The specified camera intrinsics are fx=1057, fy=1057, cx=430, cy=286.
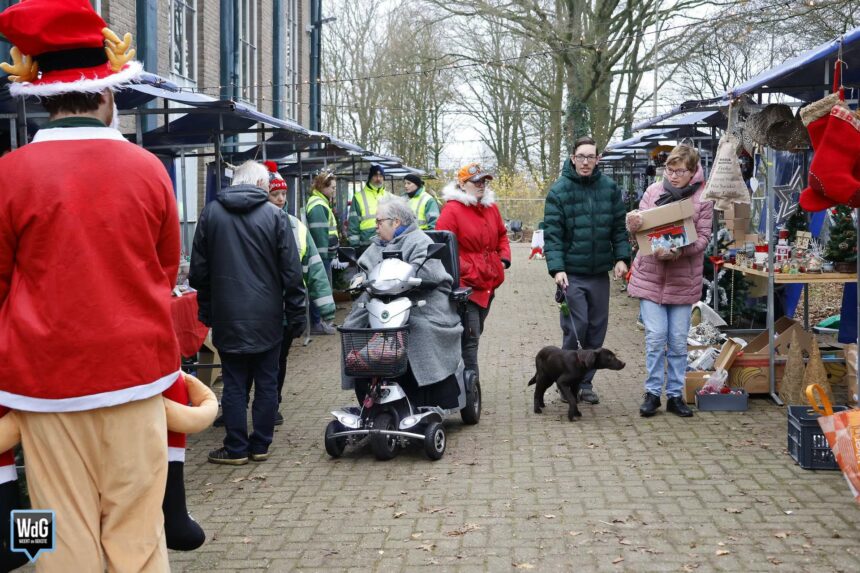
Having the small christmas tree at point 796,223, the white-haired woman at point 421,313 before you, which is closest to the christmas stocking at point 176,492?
the white-haired woman at point 421,313

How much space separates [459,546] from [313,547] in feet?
2.42

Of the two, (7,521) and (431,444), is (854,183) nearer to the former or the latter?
(431,444)

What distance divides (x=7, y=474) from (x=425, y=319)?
4.20 m

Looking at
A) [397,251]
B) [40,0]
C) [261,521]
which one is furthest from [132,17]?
[40,0]

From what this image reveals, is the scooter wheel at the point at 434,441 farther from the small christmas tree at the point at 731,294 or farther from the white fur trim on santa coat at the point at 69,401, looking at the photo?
the small christmas tree at the point at 731,294

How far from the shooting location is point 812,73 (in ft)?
27.0

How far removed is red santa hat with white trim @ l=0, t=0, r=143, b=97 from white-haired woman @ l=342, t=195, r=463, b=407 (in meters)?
3.86

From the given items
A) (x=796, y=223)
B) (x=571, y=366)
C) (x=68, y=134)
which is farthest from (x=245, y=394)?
(x=796, y=223)

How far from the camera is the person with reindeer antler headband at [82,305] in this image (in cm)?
324

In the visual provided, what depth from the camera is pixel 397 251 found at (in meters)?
7.40

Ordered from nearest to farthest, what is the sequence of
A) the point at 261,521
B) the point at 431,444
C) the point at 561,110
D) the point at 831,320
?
the point at 261,521
the point at 431,444
the point at 831,320
the point at 561,110

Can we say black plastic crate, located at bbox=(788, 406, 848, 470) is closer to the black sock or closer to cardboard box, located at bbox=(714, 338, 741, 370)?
cardboard box, located at bbox=(714, 338, 741, 370)

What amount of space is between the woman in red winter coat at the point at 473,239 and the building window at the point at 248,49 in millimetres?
15022

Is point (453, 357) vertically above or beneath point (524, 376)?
above
